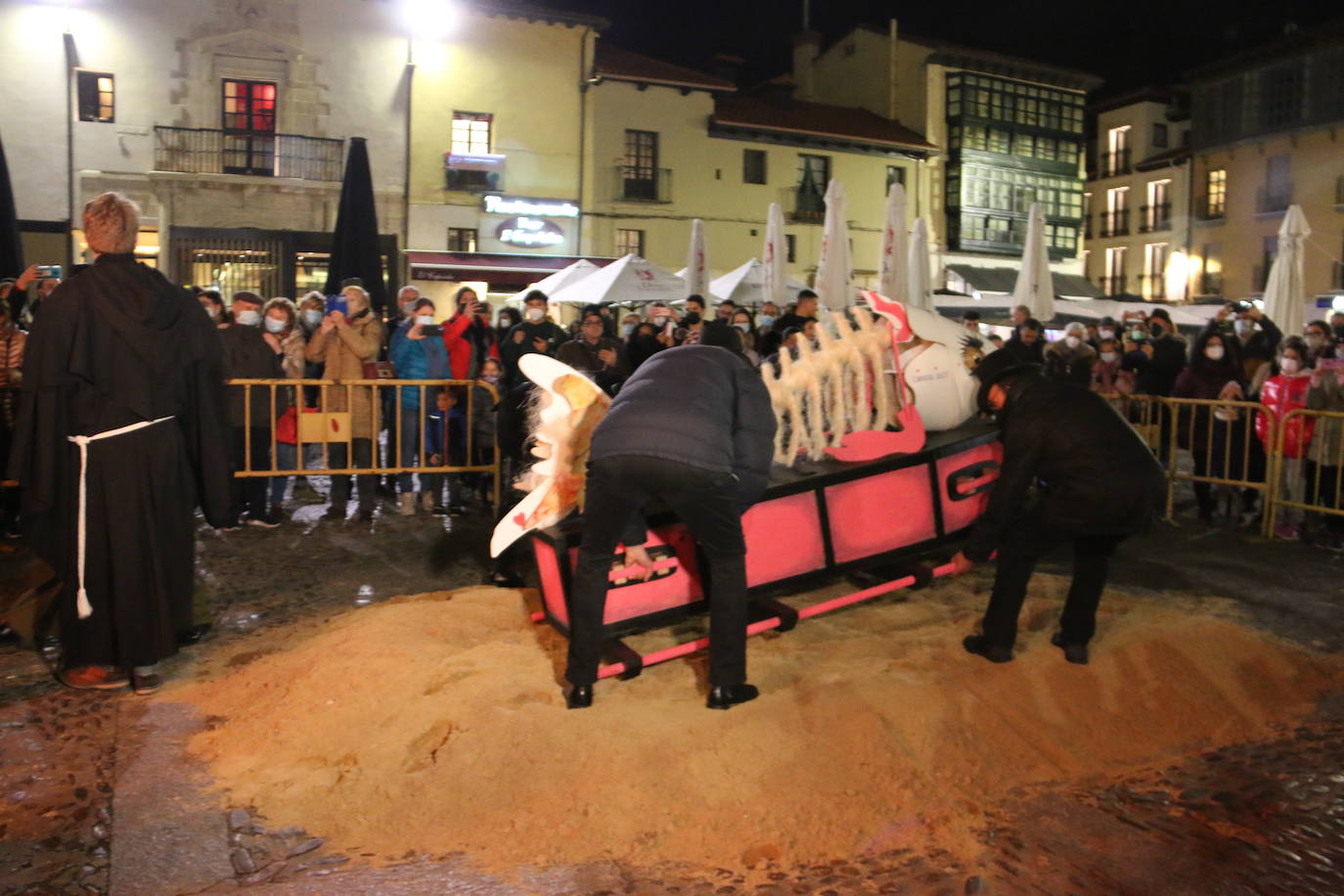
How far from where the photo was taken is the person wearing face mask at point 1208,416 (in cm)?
969

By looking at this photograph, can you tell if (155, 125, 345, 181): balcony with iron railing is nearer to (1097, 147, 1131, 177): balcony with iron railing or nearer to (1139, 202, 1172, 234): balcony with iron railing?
(1139, 202, 1172, 234): balcony with iron railing

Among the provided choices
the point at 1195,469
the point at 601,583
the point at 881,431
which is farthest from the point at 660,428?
the point at 1195,469

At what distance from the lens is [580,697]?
15.8ft

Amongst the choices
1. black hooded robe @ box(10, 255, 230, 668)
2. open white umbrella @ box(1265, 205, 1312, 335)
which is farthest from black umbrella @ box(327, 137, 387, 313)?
open white umbrella @ box(1265, 205, 1312, 335)

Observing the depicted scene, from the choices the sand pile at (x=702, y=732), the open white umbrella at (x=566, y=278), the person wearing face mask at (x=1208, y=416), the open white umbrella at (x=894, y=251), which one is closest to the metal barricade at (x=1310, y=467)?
the person wearing face mask at (x=1208, y=416)

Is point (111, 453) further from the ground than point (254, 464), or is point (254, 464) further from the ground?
point (111, 453)

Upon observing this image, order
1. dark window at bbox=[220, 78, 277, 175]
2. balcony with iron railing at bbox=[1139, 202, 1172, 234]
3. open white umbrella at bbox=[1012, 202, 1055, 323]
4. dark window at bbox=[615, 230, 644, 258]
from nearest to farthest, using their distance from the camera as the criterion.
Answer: open white umbrella at bbox=[1012, 202, 1055, 323]
dark window at bbox=[220, 78, 277, 175]
dark window at bbox=[615, 230, 644, 258]
balcony with iron railing at bbox=[1139, 202, 1172, 234]

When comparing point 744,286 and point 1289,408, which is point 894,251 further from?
point 1289,408

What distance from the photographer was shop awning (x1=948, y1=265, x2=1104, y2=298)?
125 feet

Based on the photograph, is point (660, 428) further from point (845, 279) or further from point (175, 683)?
point (845, 279)

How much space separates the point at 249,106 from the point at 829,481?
25.6 m

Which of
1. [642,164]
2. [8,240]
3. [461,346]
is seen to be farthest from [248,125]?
[461,346]

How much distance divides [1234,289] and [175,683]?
43150 millimetres

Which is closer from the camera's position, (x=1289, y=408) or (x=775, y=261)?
(x=1289, y=408)
